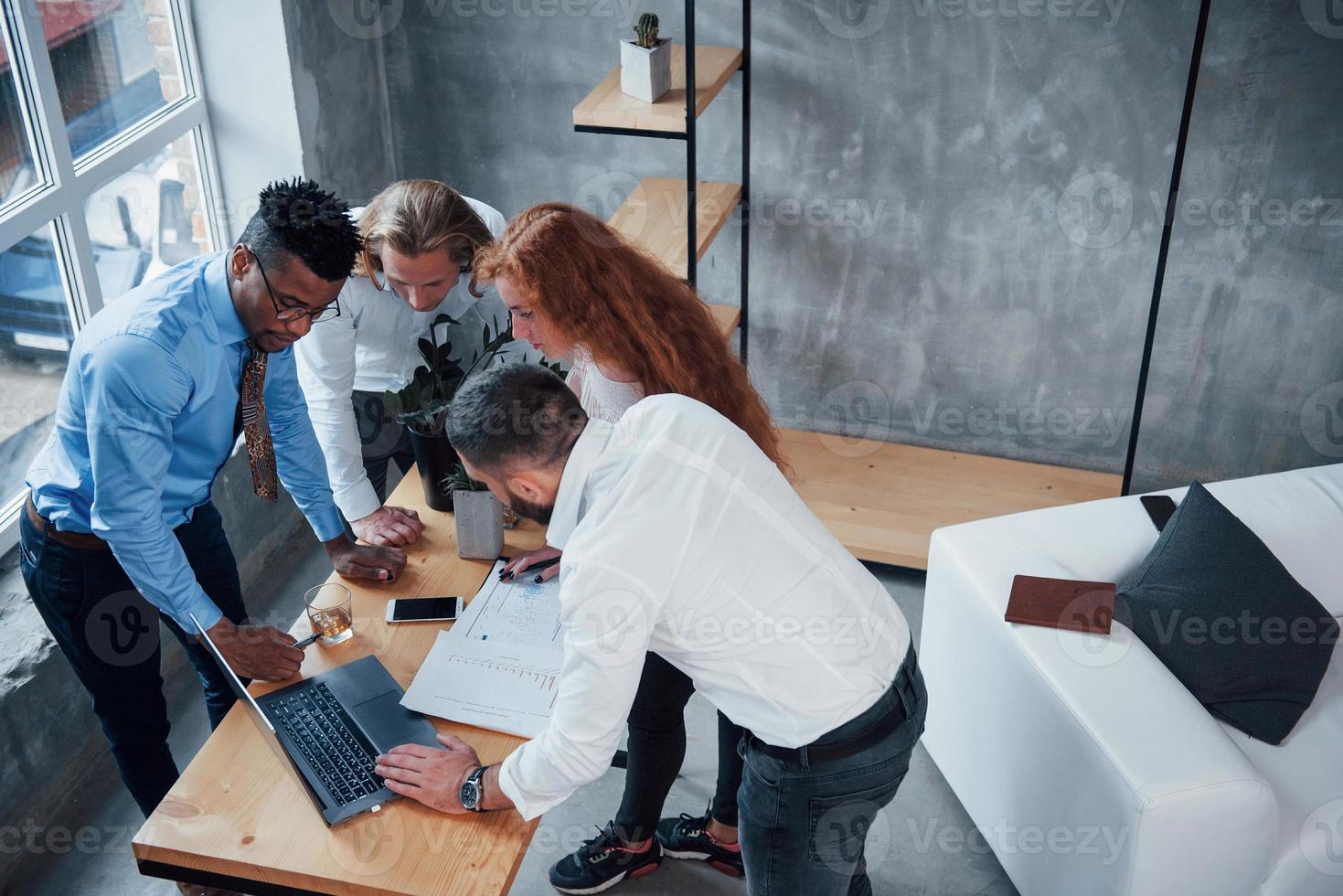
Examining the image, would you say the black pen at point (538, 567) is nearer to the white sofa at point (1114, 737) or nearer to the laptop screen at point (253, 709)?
the laptop screen at point (253, 709)

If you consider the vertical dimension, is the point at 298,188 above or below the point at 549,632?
above

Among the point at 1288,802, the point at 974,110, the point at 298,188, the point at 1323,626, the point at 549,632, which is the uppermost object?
the point at 298,188

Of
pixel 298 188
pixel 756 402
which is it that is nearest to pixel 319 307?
pixel 298 188

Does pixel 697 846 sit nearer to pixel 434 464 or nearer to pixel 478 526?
pixel 478 526

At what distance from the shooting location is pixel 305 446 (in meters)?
2.32

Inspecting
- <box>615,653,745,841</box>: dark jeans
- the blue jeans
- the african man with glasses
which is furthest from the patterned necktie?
the blue jeans

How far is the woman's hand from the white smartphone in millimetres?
103

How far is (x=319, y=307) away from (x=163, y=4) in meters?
1.66

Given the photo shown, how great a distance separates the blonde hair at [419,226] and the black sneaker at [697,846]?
1.28 m

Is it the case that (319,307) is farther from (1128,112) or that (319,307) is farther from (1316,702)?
(1128,112)

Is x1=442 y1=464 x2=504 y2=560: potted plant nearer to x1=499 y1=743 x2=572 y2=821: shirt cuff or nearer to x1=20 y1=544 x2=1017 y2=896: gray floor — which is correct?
x1=499 y1=743 x2=572 y2=821: shirt cuff

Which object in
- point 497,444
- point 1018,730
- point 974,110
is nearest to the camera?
point 497,444

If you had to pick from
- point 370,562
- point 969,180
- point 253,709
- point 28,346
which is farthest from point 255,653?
point 969,180

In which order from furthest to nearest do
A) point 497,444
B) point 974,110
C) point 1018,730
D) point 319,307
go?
1. point 974,110
2. point 1018,730
3. point 319,307
4. point 497,444
